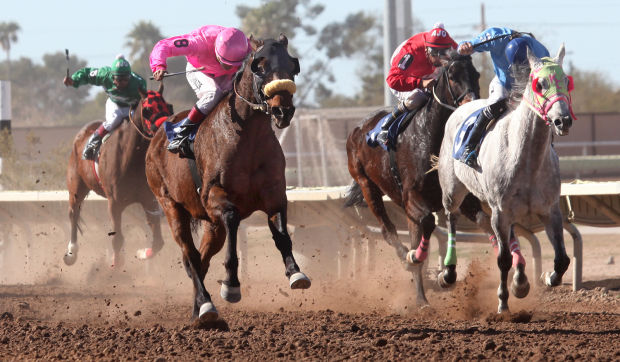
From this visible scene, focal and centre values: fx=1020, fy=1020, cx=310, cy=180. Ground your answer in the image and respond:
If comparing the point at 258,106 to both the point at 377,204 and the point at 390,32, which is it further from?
the point at 390,32

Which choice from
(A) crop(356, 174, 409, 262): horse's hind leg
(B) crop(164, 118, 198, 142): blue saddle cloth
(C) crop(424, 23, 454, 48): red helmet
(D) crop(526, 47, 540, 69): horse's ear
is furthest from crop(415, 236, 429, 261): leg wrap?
(B) crop(164, 118, 198, 142): blue saddle cloth

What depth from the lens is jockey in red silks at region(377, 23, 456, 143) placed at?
8.66m

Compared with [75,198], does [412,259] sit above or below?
above

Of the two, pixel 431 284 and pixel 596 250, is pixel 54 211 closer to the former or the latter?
pixel 431 284

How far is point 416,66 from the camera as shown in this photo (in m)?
8.91

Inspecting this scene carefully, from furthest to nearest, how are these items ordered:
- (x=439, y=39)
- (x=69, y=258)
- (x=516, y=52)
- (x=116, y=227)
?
(x=69, y=258) < (x=116, y=227) < (x=439, y=39) < (x=516, y=52)

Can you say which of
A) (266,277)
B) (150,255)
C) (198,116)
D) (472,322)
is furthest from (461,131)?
(266,277)

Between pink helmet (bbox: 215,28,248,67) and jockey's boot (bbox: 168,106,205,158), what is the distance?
448 mm

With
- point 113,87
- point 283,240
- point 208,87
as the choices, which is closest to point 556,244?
point 283,240

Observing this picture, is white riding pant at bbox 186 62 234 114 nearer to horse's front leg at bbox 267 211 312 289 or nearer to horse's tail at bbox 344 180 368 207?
horse's front leg at bbox 267 211 312 289

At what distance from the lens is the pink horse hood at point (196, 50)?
7375mm

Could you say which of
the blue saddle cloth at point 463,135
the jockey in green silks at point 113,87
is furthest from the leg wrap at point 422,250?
the jockey in green silks at point 113,87

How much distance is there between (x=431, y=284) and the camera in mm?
10211

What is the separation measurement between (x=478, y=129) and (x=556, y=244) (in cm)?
105
